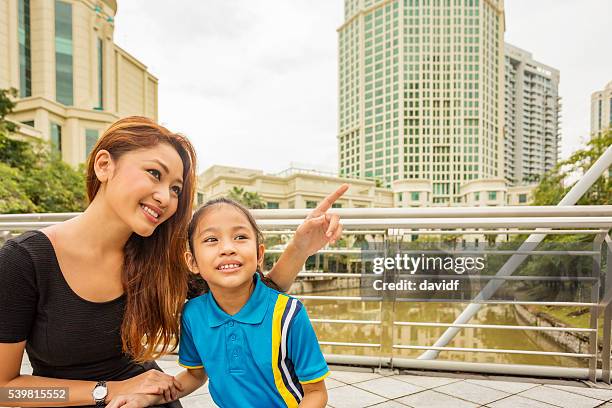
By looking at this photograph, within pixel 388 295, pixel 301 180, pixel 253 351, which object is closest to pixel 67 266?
pixel 253 351

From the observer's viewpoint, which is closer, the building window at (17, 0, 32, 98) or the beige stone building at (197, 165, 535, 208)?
the building window at (17, 0, 32, 98)

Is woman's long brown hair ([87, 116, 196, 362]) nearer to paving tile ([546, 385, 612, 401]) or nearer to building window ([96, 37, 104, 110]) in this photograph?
paving tile ([546, 385, 612, 401])

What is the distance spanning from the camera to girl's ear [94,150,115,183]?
115cm

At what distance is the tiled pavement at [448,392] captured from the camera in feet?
7.06

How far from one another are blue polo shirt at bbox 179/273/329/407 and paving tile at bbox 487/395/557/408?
1584 millimetres

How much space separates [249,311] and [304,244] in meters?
0.36

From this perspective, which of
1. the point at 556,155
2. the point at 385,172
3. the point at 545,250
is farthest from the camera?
the point at 556,155

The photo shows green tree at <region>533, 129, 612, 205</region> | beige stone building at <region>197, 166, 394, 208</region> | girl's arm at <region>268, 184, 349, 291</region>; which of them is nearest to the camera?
girl's arm at <region>268, 184, 349, 291</region>

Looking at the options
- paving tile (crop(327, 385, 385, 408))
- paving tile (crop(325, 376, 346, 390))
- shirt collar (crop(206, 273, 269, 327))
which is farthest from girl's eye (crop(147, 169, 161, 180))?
paving tile (crop(325, 376, 346, 390))

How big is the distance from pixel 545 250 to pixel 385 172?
77.0m

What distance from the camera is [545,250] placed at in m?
2.63

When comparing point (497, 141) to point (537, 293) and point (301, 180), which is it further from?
point (537, 293)

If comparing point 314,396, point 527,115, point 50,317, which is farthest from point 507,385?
point 527,115

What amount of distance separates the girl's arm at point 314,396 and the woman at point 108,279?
46 cm
